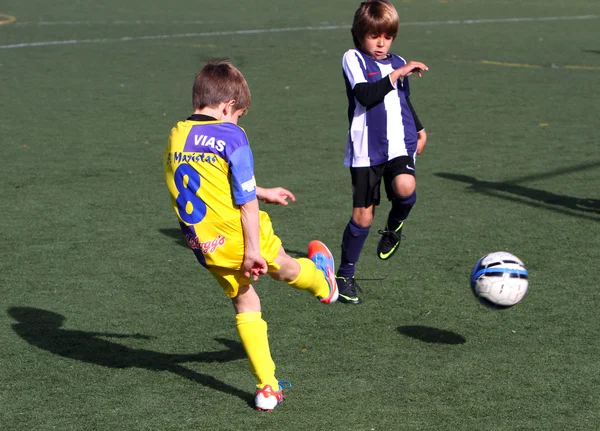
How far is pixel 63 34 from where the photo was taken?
814 inches

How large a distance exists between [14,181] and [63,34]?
13.0 meters

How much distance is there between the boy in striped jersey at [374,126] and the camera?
5391 millimetres

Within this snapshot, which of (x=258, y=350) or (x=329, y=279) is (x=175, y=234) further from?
(x=258, y=350)

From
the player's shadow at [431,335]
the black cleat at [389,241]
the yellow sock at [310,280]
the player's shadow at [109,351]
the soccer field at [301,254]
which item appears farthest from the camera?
the black cleat at [389,241]

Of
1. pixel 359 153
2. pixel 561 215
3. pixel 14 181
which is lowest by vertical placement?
pixel 14 181

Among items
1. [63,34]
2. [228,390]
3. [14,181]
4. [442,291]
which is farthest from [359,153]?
[63,34]

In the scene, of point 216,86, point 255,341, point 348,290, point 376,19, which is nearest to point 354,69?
point 376,19

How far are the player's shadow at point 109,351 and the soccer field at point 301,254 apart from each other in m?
0.02

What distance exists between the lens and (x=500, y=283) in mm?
4828

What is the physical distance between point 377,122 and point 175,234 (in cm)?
217

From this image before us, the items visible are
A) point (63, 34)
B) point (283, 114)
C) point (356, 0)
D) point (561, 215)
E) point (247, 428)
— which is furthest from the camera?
point (356, 0)

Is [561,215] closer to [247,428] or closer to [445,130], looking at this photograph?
[445,130]

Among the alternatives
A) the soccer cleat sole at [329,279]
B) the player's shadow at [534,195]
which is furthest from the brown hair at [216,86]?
the player's shadow at [534,195]

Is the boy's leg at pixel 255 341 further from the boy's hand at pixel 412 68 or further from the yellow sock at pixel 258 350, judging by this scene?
the boy's hand at pixel 412 68
